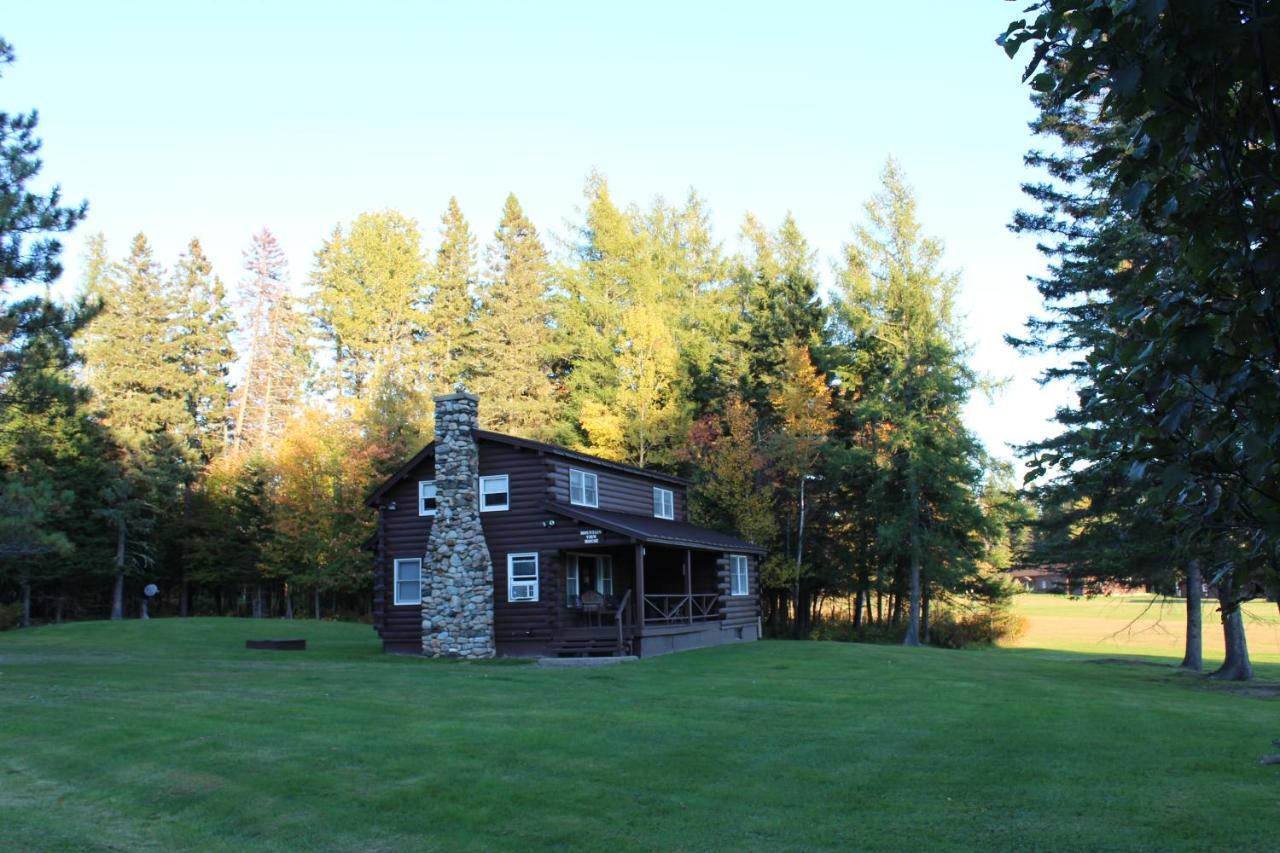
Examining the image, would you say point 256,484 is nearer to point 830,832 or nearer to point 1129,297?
point 830,832

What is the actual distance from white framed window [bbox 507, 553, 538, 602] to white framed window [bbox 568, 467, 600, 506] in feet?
7.17

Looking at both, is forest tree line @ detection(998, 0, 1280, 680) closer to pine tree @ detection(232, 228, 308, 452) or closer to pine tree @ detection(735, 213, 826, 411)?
pine tree @ detection(735, 213, 826, 411)

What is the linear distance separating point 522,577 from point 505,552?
85cm

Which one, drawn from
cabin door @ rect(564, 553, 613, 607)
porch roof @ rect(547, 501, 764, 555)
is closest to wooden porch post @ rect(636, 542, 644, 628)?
porch roof @ rect(547, 501, 764, 555)

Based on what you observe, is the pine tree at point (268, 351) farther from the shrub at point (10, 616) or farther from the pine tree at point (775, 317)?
the pine tree at point (775, 317)

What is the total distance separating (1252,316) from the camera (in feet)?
9.80

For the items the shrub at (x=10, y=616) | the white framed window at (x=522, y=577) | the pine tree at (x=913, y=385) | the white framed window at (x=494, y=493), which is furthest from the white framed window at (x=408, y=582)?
the shrub at (x=10, y=616)

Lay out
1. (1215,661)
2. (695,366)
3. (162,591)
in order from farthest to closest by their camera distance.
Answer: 1. (162,591)
2. (695,366)
3. (1215,661)

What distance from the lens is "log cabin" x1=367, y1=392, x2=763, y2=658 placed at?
2541 centimetres

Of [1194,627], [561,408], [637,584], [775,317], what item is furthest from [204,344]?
[1194,627]

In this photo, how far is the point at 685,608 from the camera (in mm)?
30594

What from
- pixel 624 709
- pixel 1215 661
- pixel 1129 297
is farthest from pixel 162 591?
pixel 1129 297

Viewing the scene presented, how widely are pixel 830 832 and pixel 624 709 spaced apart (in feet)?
23.1

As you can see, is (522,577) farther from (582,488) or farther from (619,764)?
(619,764)
